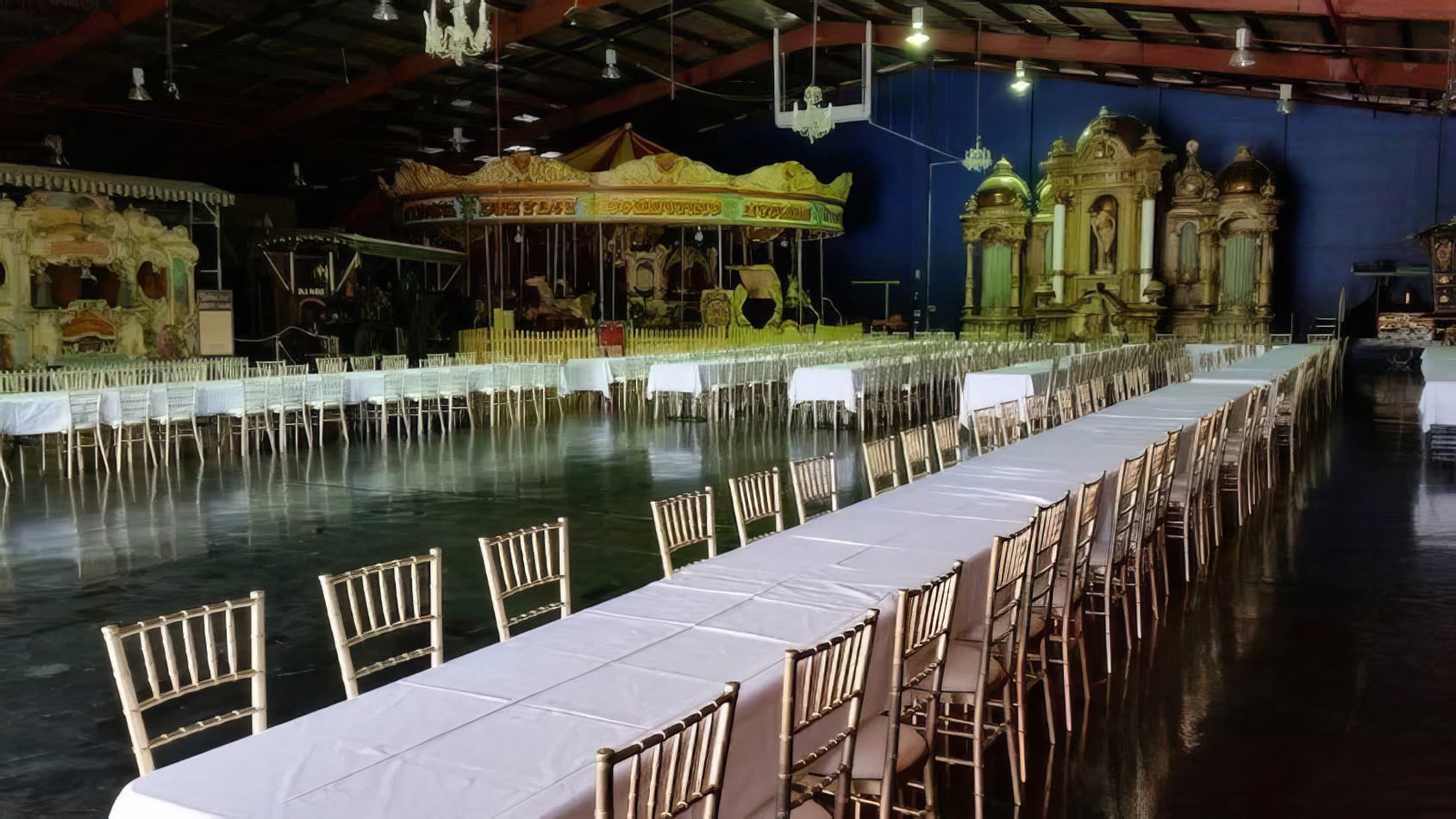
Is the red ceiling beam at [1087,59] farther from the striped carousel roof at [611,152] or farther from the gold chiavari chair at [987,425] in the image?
the gold chiavari chair at [987,425]

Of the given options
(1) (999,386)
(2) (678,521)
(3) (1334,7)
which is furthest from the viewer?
(3) (1334,7)

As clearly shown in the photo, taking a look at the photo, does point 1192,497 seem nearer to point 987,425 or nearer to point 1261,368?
point 987,425

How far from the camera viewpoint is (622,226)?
23.1 meters

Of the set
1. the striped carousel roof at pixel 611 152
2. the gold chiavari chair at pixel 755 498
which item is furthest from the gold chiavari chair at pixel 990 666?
the striped carousel roof at pixel 611 152

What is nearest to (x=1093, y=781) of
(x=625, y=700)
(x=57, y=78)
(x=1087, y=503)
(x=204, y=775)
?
(x=1087, y=503)

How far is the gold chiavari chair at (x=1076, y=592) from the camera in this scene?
3.78 metres

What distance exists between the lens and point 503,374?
12.7m

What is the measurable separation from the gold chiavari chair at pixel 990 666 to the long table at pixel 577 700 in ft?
0.54

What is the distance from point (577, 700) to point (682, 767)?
0.54 meters

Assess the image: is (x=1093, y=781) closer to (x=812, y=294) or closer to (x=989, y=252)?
(x=989, y=252)

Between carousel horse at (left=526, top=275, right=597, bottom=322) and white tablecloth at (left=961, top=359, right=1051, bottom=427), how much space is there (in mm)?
12398

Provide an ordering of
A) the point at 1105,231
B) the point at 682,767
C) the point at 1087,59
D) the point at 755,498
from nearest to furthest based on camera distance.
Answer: the point at 682,767 < the point at 755,498 < the point at 1087,59 < the point at 1105,231

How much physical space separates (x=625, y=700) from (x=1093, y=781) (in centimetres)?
188

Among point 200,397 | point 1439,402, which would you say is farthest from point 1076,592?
point 200,397
